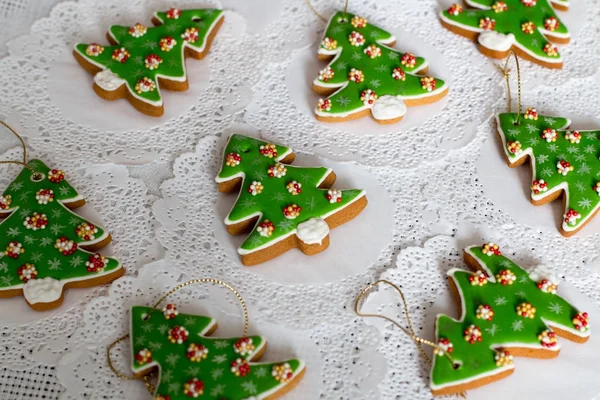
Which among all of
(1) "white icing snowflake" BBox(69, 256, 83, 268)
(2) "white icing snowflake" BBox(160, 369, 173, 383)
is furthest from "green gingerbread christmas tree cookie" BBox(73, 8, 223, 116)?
(2) "white icing snowflake" BBox(160, 369, 173, 383)

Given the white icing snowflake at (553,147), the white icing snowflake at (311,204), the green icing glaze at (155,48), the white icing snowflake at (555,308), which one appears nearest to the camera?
the white icing snowflake at (555,308)

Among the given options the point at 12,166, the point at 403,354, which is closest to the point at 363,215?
the point at 403,354

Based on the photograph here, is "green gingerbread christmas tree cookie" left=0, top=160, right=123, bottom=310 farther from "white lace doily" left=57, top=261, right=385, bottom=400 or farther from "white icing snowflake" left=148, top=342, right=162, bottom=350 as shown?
"white icing snowflake" left=148, top=342, right=162, bottom=350

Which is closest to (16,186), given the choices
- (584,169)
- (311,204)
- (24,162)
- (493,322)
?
(24,162)

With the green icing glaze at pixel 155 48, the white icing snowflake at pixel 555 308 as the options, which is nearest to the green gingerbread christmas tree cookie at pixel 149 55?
the green icing glaze at pixel 155 48

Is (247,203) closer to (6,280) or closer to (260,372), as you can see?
(260,372)

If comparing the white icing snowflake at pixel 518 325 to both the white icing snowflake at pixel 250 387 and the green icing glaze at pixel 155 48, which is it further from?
the green icing glaze at pixel 155 48
